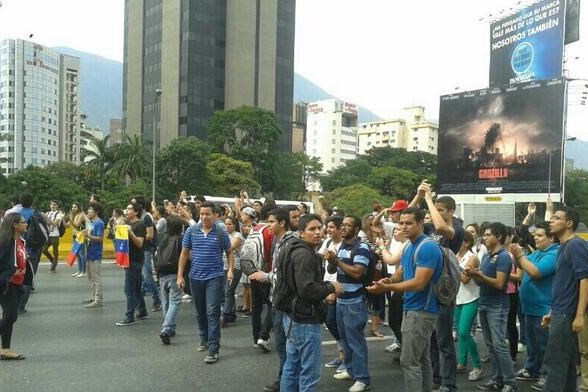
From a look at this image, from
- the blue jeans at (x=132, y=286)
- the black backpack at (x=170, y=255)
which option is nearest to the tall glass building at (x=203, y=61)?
the blue jeans at (x=132, y=286)

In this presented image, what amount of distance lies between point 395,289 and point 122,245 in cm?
535

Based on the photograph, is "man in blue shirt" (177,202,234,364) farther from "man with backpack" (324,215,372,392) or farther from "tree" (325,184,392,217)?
"tree" (325,184,392,217)

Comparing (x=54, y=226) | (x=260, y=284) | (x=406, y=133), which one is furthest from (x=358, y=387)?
(x=406, y=133)

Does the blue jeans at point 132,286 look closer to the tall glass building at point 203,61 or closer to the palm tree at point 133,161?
the palm tree at point 133,161

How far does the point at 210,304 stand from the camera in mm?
6664

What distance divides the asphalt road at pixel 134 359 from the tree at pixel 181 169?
39.3 m

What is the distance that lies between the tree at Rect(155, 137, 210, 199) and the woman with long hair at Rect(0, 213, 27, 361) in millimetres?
41749

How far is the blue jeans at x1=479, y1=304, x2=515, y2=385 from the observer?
5.61 metres

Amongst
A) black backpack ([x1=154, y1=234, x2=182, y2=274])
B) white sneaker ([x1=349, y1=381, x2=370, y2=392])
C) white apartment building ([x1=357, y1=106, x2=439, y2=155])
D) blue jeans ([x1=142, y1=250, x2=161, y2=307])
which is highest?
white apartment building ([x1=357, y1=106, x2=439, y2=155])

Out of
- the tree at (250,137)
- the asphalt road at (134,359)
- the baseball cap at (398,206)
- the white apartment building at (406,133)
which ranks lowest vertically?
the asphalt road at (134,359)

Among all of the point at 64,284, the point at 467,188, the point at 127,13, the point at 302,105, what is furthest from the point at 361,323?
the point at 302,105

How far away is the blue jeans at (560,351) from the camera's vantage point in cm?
483

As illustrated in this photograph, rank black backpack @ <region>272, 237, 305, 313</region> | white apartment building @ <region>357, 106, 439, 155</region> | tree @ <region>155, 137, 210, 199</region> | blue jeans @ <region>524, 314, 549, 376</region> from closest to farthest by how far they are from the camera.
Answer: black backpack @ <region>272, 237, 305, 313</region>
blue jeans @ <region>524, 314, 549, 376</region>
tree @ <region>155, 137, 210, 199</region>
white apartment building @ <region>357, 106, 439, 155</region>

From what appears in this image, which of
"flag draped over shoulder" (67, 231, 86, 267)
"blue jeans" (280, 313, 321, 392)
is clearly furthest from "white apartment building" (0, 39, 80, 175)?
"blue jeans" (280, 313, 321, 392)
